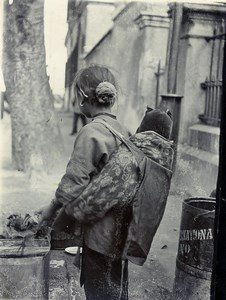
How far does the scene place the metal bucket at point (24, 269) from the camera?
2.58 meters

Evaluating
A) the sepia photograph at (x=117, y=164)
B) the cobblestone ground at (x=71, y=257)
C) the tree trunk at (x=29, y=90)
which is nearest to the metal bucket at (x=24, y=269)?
the sepia photograph at (x=117, y=164)

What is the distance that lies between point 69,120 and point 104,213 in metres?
10.9

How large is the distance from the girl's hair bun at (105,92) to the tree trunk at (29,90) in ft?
10.7

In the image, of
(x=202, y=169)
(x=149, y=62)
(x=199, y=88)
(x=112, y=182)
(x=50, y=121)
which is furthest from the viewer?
(x=149, y=62)

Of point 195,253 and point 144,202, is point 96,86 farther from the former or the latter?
point 195,253

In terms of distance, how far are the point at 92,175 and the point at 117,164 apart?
0.15 m

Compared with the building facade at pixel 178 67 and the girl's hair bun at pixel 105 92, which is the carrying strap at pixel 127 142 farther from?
the building facade at pixel 178 67

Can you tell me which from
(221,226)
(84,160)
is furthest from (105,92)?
(221,226)

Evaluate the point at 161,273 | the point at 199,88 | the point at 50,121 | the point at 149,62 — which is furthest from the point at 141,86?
the point at 161,273

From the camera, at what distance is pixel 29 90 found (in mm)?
6086

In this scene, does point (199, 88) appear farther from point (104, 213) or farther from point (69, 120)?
point (69, 120)

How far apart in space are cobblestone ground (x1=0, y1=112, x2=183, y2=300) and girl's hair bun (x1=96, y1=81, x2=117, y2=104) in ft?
5.72

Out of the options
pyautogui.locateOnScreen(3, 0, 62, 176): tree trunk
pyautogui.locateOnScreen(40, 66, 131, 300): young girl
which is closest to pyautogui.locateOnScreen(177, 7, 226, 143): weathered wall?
pyautogui.locateOnScreen(3, 0, 62, 176): tree trunk

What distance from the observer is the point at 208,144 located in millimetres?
6090
